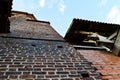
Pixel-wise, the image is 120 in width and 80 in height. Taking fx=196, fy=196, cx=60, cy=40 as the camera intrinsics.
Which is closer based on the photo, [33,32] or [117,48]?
[117,48]

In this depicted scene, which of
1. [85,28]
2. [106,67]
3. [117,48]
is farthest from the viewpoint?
[85,28]

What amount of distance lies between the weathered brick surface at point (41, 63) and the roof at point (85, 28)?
170cm

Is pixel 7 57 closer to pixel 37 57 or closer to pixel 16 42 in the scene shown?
pixel 37 57

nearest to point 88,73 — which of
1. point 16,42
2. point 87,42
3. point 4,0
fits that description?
point 16,42

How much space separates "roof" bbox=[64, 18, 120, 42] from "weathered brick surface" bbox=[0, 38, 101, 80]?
1702 millimetres

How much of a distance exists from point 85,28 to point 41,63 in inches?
124

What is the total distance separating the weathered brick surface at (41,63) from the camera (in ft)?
10.1

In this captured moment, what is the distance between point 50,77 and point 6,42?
190cm

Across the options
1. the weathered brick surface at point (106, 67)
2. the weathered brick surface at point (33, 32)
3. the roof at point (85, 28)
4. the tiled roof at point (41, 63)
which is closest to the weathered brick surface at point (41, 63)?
the tiled roof at point (41, 63)

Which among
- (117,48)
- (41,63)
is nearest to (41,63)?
(41,63)

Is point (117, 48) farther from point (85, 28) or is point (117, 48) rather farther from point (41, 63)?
point (41, 63)

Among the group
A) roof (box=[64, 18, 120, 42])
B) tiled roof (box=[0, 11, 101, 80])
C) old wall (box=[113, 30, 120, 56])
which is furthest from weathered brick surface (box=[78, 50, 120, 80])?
roof (box=[64, 18, 120, 42])

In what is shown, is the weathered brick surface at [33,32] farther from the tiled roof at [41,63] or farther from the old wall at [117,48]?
the old wall at [117,48]

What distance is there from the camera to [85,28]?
6324 millimetres
